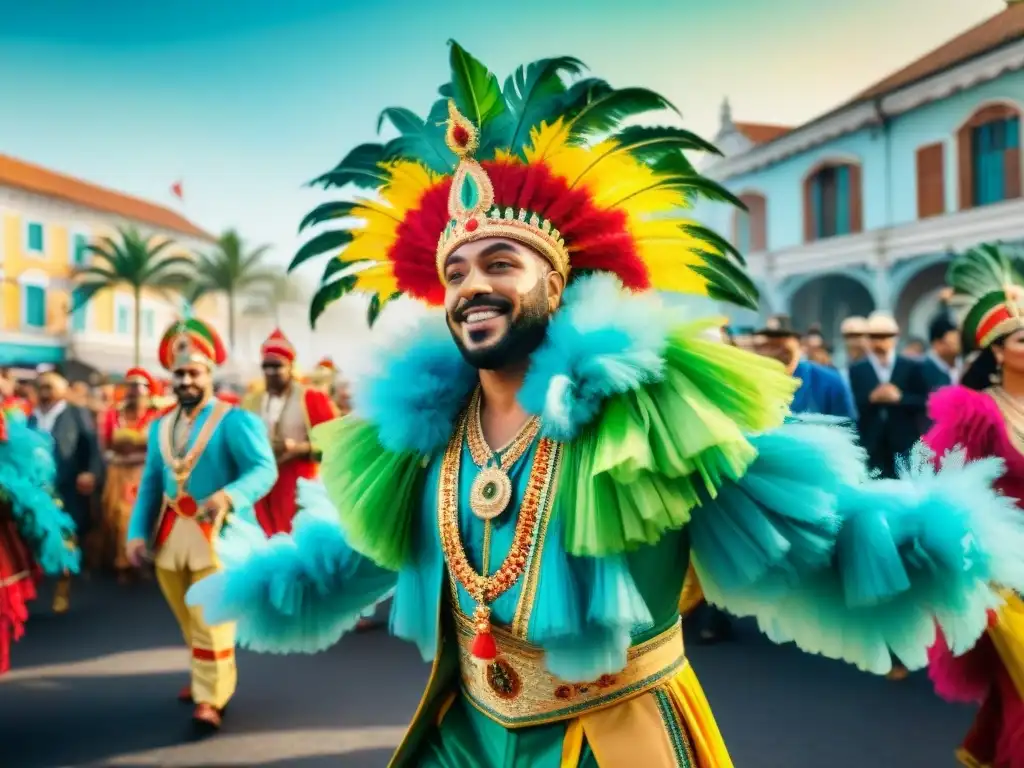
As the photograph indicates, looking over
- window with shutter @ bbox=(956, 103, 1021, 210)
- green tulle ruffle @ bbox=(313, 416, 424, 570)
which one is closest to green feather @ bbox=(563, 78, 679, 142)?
green tulle ruffle @ bbox=(313, 416, 424, 570)

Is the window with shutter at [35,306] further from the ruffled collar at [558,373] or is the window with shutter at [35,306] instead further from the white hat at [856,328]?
the ruffled collar at [558,373]

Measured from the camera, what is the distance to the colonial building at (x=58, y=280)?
25.5 meters

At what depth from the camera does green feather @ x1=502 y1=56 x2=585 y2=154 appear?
2.04 metres

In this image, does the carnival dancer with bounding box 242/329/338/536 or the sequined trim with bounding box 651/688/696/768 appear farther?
the carnival dancer with bounding box 242/329/338/536

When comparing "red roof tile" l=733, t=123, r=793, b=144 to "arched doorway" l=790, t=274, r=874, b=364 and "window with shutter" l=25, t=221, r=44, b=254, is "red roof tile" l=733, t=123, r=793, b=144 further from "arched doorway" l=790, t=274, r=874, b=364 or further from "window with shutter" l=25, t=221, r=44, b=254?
"window with shutter" l=25, t=221, r=44, b=254

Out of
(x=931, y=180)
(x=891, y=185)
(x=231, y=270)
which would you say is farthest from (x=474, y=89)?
(x=231, y=270)

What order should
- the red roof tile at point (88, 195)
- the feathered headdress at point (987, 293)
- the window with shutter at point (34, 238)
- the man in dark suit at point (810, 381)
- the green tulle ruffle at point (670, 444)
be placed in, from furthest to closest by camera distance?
the red roof tile at point (88, 195)
the window with shutter at point (34, 238)
the man in dark suit at point (810, 381)
the feathered headdress at point (987, 293)
the green tulle ruffle at point (670, 444)

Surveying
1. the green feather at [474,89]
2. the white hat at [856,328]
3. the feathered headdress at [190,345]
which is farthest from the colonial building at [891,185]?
the green feather at [474,89]

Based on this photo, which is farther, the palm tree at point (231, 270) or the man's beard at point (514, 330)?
the palm tree at point (231, 270)

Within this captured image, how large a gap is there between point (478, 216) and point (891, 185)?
14.8 meters

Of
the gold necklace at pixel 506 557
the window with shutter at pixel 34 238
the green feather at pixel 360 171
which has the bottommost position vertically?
the gold necklace at pixel 506 557

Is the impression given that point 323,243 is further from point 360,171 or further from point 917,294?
point 917,294

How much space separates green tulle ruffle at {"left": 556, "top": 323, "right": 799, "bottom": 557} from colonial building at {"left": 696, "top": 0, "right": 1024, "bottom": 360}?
507 inches

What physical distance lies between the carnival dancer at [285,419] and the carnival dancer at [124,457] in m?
2.02
